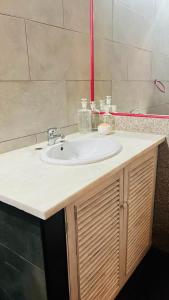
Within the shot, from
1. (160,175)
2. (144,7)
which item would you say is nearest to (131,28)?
(144,7)

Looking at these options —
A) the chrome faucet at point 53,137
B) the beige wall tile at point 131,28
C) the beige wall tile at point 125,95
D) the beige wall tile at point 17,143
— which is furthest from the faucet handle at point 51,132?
the beige wall tile at point 131,28

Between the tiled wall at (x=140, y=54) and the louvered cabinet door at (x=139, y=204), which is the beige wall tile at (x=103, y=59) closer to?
the tiled wall at (x=140, y=54)

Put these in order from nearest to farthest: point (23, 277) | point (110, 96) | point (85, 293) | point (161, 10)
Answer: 1. point (23, 277)
2. point (85, 293)
3. point (161, 10)
4. point (110, 96)

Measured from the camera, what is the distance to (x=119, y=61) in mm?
1562

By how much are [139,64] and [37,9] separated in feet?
2.24

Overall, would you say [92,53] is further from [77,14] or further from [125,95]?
[125,95]

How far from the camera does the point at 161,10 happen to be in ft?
4.26

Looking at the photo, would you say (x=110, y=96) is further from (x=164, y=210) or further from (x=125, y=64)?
(x=164, y=210)

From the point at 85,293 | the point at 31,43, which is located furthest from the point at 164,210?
the point at 31,43

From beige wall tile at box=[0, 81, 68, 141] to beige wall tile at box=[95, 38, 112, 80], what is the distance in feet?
1.13

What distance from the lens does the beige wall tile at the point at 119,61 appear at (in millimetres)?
1532

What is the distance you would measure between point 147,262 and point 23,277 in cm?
99

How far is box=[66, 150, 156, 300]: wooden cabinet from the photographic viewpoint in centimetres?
83

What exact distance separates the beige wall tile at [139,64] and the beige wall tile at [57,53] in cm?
30
